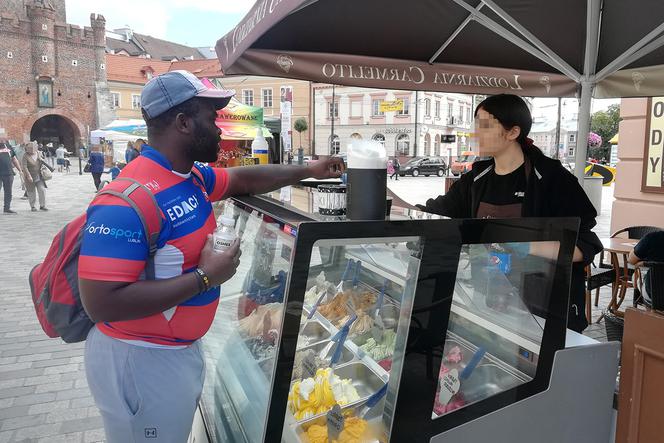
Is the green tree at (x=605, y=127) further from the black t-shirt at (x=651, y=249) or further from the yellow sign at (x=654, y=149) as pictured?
the black t-shirt at (x=651, y=249)

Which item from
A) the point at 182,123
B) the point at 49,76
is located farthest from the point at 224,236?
the point at 49,76

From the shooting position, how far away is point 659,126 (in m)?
6.36


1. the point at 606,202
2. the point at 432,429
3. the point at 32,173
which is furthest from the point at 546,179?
the point at 606,202

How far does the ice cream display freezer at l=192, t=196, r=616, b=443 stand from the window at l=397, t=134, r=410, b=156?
152 feet

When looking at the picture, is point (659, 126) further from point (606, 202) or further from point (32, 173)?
point (32, 173)

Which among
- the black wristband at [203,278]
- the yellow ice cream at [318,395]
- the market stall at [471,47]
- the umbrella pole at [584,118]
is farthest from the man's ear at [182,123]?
the umbrella pole at [584,118]

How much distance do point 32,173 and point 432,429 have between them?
13.1 meters

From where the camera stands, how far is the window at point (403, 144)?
47281mm

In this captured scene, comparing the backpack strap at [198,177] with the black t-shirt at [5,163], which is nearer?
the backpack strap at [198,177]

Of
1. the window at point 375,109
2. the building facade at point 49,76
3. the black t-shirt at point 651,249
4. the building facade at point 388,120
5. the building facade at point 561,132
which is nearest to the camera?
the black t-shirt at point 651,249

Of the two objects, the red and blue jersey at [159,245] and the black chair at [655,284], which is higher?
the red and blue jersey at [159,245]

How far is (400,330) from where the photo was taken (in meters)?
1.46

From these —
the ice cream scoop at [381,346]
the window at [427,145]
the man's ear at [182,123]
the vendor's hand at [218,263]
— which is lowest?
the ice cream scoop at [381,346]

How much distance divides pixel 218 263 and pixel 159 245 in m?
0.18
